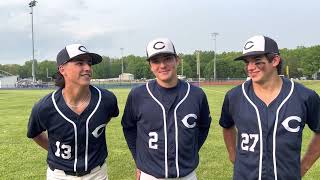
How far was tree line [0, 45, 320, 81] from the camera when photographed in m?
101

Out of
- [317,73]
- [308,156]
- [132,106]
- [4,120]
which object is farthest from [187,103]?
[317,73]

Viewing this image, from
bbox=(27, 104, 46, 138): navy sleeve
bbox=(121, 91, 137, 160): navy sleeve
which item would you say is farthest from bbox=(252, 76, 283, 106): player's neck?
bbox=(27, 104, 46, 138): navy sleeve

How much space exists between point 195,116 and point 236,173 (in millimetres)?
712

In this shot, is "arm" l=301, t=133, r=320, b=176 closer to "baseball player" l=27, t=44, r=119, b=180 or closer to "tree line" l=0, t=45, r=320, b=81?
"baseball player" l=27, t=44, r=119, b=180

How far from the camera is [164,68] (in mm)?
4324

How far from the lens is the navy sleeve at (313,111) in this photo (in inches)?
155

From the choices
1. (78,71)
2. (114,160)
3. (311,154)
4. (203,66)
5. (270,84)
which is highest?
(203,66)

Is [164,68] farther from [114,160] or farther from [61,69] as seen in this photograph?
[114,160]

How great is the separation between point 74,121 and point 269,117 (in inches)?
76.1

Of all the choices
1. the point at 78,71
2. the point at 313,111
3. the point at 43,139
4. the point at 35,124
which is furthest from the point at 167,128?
the point at 43,139

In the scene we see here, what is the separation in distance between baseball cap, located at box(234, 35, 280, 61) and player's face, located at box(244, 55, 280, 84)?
0.17ft

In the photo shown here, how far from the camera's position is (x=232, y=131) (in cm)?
466

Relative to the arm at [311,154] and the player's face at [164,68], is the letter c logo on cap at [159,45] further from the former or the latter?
the arm at [311,154]

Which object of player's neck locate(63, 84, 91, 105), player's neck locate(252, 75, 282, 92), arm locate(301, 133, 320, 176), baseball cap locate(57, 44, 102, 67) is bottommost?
arm locate(301, 133, 320, 176)
